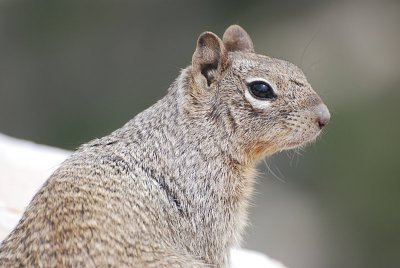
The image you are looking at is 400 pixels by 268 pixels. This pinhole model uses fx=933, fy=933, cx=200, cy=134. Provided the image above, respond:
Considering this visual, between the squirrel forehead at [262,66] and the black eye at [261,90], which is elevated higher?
the squirrel forehead at [262,66]

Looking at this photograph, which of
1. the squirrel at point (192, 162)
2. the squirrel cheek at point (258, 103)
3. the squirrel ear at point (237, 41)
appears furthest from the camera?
the squirrel ear at point (237, 41)

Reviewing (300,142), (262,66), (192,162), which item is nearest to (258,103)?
(262,66)

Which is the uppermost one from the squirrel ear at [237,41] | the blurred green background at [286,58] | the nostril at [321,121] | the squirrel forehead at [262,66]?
the squirrel ear at [237,41]

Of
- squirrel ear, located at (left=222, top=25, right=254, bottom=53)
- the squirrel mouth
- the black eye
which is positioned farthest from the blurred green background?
the black eye

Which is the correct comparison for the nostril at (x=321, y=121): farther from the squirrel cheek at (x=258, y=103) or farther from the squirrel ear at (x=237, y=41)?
the squirrel ear at (x=237, y=41)

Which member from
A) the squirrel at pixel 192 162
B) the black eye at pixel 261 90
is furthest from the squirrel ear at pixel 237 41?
the black eye at pixel 261 90

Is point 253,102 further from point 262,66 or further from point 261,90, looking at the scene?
point 262,66

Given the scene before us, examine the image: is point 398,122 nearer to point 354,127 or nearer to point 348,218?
point 354,127

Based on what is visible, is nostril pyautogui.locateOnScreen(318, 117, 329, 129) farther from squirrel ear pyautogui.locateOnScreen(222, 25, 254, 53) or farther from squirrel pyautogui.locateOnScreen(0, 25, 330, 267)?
squirrel ear pyautogui.locateOnScreen(222, 25, 254, 53)
